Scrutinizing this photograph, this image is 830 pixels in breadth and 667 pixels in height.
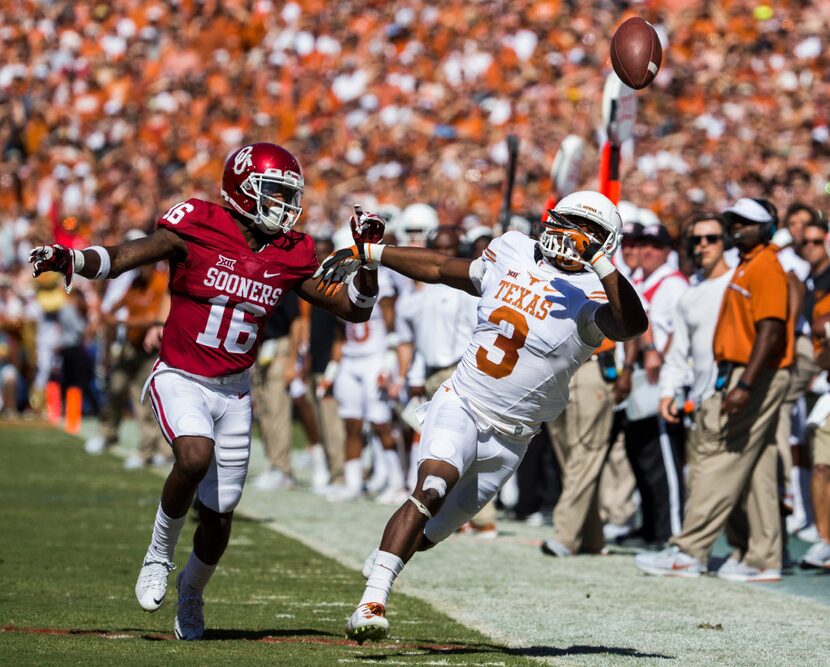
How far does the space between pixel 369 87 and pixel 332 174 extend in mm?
2511

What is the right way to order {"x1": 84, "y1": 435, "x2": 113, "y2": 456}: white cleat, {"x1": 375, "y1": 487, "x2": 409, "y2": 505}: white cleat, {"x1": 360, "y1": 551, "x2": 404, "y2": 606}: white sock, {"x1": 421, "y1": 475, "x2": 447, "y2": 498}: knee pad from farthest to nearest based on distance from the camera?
{"x1": 84, "y1": 435, "x2": 113, "y2": 456}: white cleat, {"x1": 375, "y1": 487, "x2": 409, "y2": 505}: white cleat, {"x1": 421, "y1": 475, "x2": 447, "y2": 498}: knee pad, {"x1": 360, "y1": 551, "x2": 404, "y2": 606}: white sock

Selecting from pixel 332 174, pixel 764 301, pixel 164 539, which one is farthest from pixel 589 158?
pixel 164 539

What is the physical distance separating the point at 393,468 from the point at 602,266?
22.9 ft

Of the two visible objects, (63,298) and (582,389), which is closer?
(582,389)

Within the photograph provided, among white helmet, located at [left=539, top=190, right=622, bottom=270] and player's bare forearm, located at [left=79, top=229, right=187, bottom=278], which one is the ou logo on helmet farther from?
white helmet, located at [left=539, top=190, right=622, bottom=270]

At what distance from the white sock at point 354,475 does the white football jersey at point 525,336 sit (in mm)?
6295

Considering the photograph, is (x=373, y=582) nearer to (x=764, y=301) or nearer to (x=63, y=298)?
(x=764, y=301)

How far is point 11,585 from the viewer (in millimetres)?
7465

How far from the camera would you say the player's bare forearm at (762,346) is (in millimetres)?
8078

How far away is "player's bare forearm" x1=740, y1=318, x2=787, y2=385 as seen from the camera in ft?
26.5

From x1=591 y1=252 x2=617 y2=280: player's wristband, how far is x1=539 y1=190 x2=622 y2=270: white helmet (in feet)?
0.80

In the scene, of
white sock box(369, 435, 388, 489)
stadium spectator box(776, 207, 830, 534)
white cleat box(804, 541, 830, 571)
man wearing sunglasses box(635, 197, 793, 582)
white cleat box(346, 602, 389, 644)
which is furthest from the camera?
white sock box(369, 435, 388, 489)

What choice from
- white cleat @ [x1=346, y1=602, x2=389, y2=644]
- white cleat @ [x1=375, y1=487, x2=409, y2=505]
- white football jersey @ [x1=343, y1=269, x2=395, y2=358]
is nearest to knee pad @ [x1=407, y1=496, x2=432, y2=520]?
white cleat @ [x1=346, y1=602, x2=389, y2=644]

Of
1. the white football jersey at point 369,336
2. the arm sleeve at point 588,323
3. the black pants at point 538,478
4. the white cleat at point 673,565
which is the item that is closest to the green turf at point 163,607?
the arm sleeve at point 588,323
